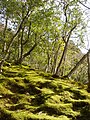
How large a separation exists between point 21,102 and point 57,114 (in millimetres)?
2616

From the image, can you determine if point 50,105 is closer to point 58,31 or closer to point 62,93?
point 62,93

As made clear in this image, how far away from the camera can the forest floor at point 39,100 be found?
15.0 m

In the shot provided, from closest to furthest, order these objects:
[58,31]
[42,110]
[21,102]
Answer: [42,110], [21,102], [58,31]

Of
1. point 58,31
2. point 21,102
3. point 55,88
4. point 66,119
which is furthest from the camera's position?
point 58,31

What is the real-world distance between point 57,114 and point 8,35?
28.9 m

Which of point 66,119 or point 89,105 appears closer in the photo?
point 66,119

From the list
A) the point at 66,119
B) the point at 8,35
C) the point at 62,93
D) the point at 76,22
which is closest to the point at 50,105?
the point at 66,119

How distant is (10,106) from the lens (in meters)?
16.1

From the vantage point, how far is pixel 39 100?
17.6 meters

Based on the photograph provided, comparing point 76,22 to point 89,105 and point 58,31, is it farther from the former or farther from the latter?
point 89,105

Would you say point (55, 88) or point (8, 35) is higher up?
point (8, 35)

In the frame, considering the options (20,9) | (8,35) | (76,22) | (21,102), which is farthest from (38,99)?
(8,35)

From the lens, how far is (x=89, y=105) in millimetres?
17516

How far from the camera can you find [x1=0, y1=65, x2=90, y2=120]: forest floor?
15.0 meters
